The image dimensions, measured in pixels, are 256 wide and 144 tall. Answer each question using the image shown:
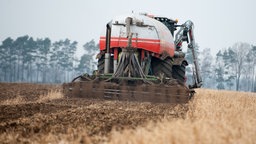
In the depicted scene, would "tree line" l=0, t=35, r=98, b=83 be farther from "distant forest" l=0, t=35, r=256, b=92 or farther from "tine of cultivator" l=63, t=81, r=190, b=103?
"tine of cultivator" l=63, t=81, r=190, b=103

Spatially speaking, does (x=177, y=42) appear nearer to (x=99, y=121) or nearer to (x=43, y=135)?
(x=99, y=121)

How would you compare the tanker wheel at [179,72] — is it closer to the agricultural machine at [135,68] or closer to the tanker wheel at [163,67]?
the agricultural machine at [135,68]

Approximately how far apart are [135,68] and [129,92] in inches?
44.8

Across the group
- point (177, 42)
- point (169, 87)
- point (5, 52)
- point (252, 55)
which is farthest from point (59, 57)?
point (169, 87)

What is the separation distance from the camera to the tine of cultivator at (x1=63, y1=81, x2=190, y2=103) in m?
12.8

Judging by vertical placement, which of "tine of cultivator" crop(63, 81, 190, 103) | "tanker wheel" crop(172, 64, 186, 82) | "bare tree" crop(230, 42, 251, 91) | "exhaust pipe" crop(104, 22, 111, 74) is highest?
"bare tree" crop(230, 42, 251, 91)

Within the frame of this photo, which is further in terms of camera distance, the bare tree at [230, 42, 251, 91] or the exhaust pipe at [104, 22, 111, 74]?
the bare tree at [230, 42, 251, 91]

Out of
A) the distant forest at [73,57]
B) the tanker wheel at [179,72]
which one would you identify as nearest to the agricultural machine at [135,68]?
the tanker wheel at [179,72]

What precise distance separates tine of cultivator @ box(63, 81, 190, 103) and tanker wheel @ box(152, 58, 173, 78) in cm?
198

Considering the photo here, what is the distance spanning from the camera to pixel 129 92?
1310 cm

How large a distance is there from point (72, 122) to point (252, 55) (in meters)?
72.2

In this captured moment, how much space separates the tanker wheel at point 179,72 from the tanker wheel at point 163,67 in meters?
1.15

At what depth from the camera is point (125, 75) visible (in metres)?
14.1

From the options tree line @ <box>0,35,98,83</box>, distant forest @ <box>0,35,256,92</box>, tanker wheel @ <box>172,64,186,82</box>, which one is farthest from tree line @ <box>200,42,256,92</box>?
tanker wheel @ <box>172,64,186,82</box>
